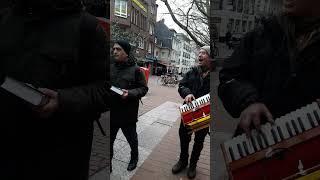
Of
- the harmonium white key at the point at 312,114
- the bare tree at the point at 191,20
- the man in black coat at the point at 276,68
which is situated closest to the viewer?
the harmonium white key at the point at 312,114

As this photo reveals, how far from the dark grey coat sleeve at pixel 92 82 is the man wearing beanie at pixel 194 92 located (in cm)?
171

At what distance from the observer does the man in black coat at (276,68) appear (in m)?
1.10

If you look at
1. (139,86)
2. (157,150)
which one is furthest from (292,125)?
(157,150)

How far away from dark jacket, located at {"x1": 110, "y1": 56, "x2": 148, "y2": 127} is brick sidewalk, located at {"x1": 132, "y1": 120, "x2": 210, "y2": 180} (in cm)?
52

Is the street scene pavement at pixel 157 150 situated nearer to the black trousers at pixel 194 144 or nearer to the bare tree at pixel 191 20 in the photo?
the black trousers at pixel 194 144

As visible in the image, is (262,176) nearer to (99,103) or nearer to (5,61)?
(99,103)

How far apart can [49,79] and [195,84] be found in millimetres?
2156

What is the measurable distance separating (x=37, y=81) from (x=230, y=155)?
2.81 feet

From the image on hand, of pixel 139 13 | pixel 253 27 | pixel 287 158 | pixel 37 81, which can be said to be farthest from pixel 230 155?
pixel 139 13

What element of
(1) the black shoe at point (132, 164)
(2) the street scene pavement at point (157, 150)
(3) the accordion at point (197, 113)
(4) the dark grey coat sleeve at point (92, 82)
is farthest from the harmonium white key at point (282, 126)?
(1) the black shoe at point (132, 164)

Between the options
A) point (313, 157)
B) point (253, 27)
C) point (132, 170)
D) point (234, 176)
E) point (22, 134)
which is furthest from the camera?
point (132, 170)

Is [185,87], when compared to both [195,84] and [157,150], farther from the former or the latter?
[157,150]

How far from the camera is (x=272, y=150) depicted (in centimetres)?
105

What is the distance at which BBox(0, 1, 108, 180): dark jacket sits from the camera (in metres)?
1.31
